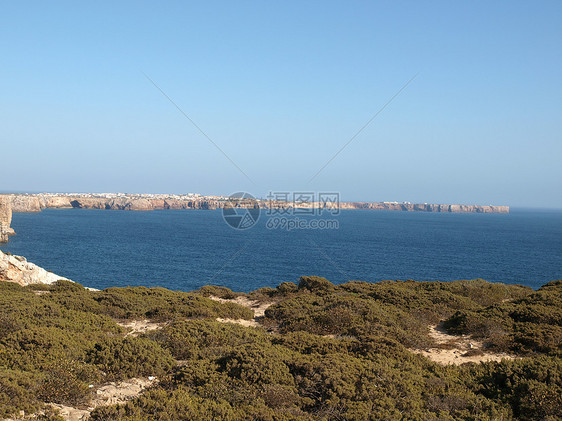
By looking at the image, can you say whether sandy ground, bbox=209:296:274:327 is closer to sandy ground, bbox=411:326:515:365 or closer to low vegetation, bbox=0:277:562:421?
low vegetation, bbox=0:277:562:421

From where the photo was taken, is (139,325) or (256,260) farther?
(256,260)

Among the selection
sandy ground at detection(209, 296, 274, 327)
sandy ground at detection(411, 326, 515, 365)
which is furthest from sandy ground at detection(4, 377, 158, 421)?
sandy ground at detection(411, 326, 515, 365)

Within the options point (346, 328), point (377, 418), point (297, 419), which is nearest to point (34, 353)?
point (297, 419)

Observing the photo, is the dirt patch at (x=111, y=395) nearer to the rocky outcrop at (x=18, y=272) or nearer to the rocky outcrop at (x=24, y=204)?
the rocky outcrop at (x=18, y=272)

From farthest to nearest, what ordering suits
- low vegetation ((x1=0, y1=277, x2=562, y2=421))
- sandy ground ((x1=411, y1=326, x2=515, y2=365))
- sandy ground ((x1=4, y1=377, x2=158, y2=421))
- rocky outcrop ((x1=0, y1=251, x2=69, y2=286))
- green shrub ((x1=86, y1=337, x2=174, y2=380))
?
rocky outcrop ((x1=0, y1=251, x2=69, y2=286))
sandy ground ((x1=411, y1=326, x2=515, y2=365))
green shrub ((x1=86, y1=337, x2=174, y2=380))
low vegetation ((x1=0, y1=277, x2=562, y2=421))
sandy ground ((x1=4, y1=377, x2=158, y2=421))

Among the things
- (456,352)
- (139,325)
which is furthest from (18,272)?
(456,352)

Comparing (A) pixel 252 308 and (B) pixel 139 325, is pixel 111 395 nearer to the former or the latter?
(B) pixel 139 325

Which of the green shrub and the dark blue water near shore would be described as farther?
the dark blue water near shore
